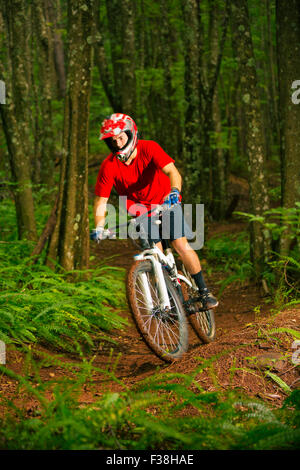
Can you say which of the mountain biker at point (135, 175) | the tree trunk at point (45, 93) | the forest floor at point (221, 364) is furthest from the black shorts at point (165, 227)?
the tree trunk at point (45, 93)

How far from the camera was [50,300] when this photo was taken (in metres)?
5.43

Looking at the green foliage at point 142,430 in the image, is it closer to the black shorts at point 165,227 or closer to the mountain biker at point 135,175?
the mountain biker at point 135,175

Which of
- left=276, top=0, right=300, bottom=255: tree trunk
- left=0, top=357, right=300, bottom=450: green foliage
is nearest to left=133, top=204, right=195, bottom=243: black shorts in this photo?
left=0, top=357, right=300, bottom=450: green foliage

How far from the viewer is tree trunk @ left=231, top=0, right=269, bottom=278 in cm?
789

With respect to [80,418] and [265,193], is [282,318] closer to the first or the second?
[80,418]

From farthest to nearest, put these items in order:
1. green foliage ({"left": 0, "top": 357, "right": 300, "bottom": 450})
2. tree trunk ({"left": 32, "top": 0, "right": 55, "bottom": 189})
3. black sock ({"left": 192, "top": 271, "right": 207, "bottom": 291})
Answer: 1. tree trunk ({"left": 32, "top": 0, "right": 55, "bottom": 189})
2. black sock ({"left": 192, "top": 271, "right": 207, "bottom": 291})
3. green foliage ({"left": 0, "top": 357, "right": 300, "bottom": 450})

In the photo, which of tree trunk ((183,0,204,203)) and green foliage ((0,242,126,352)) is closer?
green foliage ((0,242,126,352))

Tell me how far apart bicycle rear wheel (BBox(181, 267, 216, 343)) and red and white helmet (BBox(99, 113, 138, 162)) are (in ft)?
5.63

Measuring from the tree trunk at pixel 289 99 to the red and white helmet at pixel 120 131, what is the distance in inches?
129

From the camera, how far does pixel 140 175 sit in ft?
16.0

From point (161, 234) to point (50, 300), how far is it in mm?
1627

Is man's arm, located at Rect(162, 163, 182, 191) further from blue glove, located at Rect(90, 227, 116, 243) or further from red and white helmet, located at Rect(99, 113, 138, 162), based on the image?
blue glove, located at Rect(90, 227, 116, 243)

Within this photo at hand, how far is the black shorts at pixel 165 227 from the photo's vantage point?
470 centimetres
